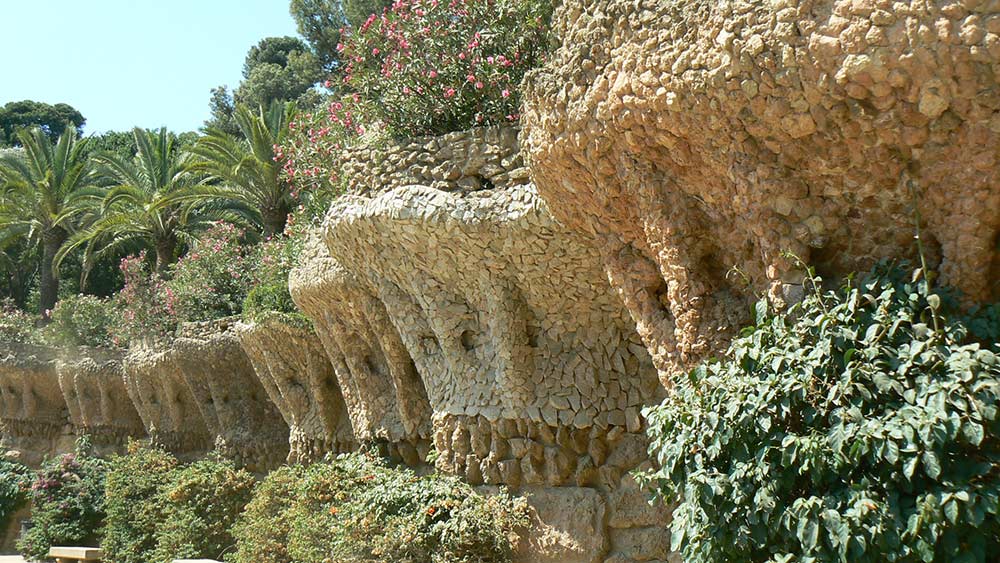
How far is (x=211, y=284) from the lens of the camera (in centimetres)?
1494

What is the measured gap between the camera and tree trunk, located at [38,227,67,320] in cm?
2145

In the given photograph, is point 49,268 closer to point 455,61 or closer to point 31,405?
point 31,405

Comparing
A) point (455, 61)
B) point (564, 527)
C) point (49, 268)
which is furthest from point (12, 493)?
point (455, 61)

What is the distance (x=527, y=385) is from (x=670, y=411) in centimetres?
309

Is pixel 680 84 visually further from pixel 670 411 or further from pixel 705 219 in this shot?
pixel 670 411

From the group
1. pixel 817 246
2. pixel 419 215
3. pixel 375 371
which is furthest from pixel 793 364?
pixel 375 371

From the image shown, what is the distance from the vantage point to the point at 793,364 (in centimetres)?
477

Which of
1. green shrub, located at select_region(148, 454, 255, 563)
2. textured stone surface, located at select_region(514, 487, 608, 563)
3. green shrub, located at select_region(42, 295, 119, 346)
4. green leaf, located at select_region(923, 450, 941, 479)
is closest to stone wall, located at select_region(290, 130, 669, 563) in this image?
textured stone surface, located at select_region(514, 487, 608, 563)

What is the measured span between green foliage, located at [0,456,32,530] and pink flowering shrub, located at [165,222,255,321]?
583 centimetres

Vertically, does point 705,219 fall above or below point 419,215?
below

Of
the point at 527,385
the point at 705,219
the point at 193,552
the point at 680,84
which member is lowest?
the point at 193,552

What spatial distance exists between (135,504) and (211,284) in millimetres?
3274

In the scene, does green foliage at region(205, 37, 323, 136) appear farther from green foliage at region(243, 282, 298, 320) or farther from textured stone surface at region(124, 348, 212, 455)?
green foliage at region(243, 282, 298, 320)

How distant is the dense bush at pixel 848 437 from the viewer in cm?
418
